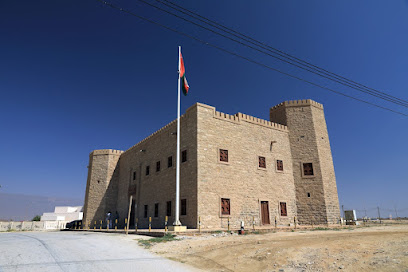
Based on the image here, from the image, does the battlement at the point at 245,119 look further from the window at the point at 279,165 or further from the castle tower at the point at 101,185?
the castle tower at the point at 101,185

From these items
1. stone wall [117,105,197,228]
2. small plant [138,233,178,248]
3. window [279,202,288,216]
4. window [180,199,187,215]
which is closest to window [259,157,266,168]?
window [279,202,288,216]

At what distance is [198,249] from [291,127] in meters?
15.8

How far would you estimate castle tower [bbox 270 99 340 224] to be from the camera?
19953 millimetres

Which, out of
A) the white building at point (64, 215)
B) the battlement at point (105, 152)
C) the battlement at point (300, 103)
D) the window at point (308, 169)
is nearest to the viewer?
the window at point (308, 169)

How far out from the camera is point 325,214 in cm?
1947

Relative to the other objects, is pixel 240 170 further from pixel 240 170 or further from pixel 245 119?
pixel 245 119

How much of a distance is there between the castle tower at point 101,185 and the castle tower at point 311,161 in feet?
59.9

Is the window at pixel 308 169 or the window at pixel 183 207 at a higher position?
the window at pixel 308 169

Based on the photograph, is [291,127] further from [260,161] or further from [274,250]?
[274,250]

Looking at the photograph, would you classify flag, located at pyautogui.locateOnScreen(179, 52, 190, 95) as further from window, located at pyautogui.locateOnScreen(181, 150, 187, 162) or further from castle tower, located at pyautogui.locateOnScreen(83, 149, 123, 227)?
castle tower, located at pyautogui.locateOnScreen(83, 149, 123, 227)

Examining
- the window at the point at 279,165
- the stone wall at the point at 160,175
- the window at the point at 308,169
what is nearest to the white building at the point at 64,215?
the stone wall at the point at 160,175

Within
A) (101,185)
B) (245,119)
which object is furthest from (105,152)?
(245,119)

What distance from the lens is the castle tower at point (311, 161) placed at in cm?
1995

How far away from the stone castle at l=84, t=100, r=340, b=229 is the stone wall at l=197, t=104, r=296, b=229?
0.06m
